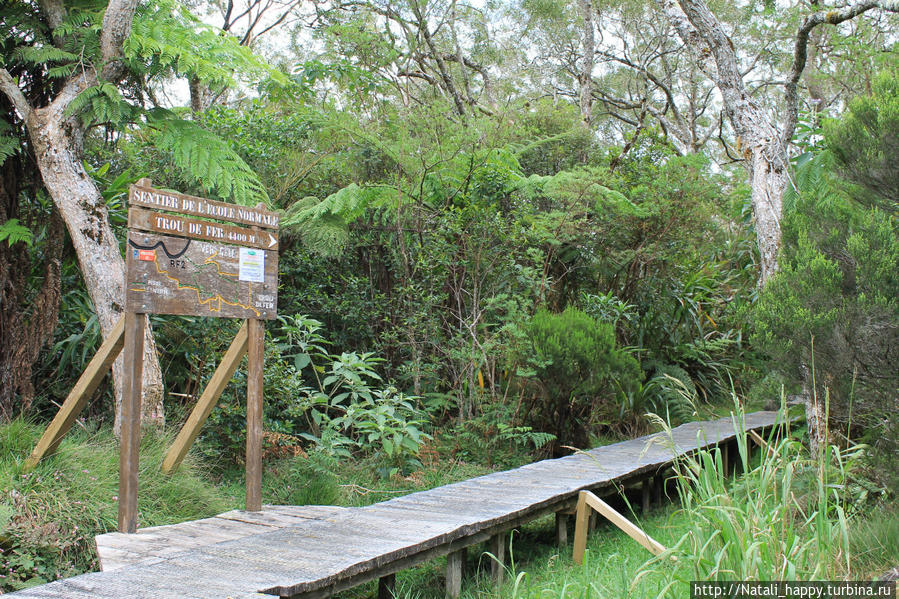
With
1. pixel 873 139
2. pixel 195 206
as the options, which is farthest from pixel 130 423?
pixel 873 139

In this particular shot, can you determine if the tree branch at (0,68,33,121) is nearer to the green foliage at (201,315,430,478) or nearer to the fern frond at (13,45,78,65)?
the fern frond at (13,45,78,65)

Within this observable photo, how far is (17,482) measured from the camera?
3.80 meters

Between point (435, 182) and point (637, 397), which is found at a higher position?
point (435, 182)

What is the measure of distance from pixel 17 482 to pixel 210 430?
2024mm

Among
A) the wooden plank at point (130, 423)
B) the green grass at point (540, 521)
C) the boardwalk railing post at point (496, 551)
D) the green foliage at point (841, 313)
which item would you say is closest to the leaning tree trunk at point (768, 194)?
the green foliage at point (841, 313)

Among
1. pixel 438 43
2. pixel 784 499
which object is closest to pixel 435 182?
pixel 784 499

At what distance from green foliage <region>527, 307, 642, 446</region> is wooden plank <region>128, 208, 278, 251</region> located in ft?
8.96

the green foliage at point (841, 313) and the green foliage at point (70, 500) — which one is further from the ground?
the green foliage at point (841, 313)

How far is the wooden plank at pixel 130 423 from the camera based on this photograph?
12.2 feet

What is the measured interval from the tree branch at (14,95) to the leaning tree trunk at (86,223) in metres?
0.05

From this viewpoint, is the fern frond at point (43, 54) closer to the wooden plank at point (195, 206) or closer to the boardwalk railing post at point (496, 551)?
the wooden plank at point (195, 206)

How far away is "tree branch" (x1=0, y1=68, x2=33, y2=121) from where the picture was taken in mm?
4992

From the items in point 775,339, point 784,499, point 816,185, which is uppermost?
point 816,185

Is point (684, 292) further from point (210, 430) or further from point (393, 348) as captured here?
point (210, 430)
